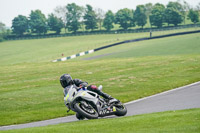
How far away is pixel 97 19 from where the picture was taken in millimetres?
163625

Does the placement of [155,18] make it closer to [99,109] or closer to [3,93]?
[3,93]

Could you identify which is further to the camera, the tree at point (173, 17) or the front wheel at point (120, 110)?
the tree at point (173, 17)

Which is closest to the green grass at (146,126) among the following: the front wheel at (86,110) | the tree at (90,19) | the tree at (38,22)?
the front wheel at (86,110)

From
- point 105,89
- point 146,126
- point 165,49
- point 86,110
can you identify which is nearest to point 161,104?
point 86,110

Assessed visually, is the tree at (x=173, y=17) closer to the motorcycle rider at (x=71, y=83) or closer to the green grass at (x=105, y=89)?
the green grass at (x=105, y=89)

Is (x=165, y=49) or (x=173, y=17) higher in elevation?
(x=173, y=17)

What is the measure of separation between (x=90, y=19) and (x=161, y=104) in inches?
5634

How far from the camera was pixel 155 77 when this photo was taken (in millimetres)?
24375

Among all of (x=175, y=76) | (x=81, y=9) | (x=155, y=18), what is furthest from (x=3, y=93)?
(x=81, y=9)

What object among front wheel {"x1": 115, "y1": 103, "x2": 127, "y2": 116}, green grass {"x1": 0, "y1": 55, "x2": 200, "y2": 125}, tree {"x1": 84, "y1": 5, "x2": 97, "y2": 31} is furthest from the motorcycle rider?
tree {"x1": 84, "y1": 5, "x2": 97, "y2": 31}

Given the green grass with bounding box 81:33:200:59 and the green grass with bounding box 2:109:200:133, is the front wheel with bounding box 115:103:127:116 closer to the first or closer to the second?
the green grass with bounding box 2:109:200:133

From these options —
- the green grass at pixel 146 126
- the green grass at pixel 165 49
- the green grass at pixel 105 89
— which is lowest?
the green grass at pixel 165 49

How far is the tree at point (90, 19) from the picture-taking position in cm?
15300

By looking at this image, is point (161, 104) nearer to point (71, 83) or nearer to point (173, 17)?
point (71, 83)
